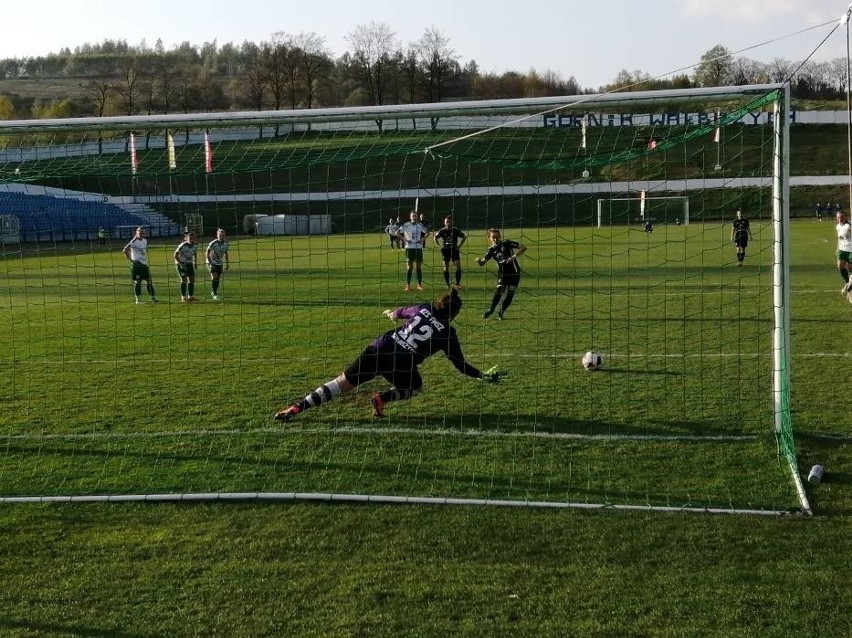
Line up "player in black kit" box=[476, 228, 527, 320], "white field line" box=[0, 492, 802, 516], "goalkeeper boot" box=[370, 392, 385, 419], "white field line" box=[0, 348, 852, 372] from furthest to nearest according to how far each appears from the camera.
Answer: "player in black kit" box=[476, 228, 527, 320] → "white field line" box=[0, 348, 852, 372] → "goalkeeper boot" box=[370, 392, 385, 419] → "white field line" box=[0, 492, 802, 516]

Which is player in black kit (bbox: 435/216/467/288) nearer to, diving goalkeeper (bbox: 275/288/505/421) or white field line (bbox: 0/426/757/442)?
diving goalkeeper (bbox: 275/288/505/421)

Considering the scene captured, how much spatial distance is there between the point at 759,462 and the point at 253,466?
4169 millimetres

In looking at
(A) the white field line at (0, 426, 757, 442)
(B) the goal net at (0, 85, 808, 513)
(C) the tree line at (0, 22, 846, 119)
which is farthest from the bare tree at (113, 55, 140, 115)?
(A) the white field line at (0, 426, 757, 442)

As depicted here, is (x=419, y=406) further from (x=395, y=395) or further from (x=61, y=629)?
(x=61, y=629)

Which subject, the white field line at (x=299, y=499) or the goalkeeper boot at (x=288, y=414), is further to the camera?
the goalkeeper boot at (x=288, y=414)

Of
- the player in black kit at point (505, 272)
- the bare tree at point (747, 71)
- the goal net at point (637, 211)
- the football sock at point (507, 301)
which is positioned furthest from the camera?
the bare tree at point (747, 71)

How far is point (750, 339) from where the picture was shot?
1323 centimetres

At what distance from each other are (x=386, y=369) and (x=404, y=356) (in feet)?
0.82

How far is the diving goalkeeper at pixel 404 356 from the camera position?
29.2 ft

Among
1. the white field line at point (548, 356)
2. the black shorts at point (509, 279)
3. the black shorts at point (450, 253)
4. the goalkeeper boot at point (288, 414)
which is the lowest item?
the goalkeeper boot at point (288, 414)

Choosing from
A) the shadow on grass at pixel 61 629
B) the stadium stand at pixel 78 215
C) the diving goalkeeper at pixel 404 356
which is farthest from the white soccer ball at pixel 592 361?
the stadium stand at pixel 78 215

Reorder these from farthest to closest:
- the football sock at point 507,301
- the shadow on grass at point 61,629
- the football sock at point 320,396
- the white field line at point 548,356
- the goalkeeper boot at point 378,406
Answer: the football sock at point 507,301, the white field line at point 548,356, the goalkeeper boot at point 378,406, the football sock at point 320,396, the shadow on grass at point 61,629

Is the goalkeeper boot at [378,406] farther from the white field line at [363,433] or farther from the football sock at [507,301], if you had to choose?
the football sock at [507,301]

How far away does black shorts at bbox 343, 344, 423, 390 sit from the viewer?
352 inches
